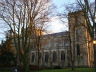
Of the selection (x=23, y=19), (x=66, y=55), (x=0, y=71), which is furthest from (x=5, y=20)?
(x=66, y=55)

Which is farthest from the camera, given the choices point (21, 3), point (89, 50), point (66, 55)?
point (66, 55)

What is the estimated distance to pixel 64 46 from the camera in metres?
83.8

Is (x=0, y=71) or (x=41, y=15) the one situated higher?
(x=41, y=15)

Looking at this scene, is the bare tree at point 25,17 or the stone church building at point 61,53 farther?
the stone church building at point 61,53

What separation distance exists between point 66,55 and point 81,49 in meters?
9.88

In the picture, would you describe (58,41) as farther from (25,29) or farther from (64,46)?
(25,29)

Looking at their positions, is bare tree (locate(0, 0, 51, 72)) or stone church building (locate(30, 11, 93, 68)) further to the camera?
stone church building (locate(30, 11, 93, 68))

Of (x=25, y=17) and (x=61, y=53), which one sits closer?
(x=25, y=17)

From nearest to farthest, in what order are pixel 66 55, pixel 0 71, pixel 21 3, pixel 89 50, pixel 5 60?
pixel 21 3 < pixel 0 71 < pixel 5 60 < pixel 89 50 < pixel 66 55

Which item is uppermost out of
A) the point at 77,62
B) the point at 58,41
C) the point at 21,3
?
the point at 21,3

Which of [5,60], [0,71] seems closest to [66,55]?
[5,60]

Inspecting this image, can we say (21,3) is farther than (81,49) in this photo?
No

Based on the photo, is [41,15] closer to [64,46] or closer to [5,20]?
[5,20]

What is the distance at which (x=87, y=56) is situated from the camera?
7119 centimetres
